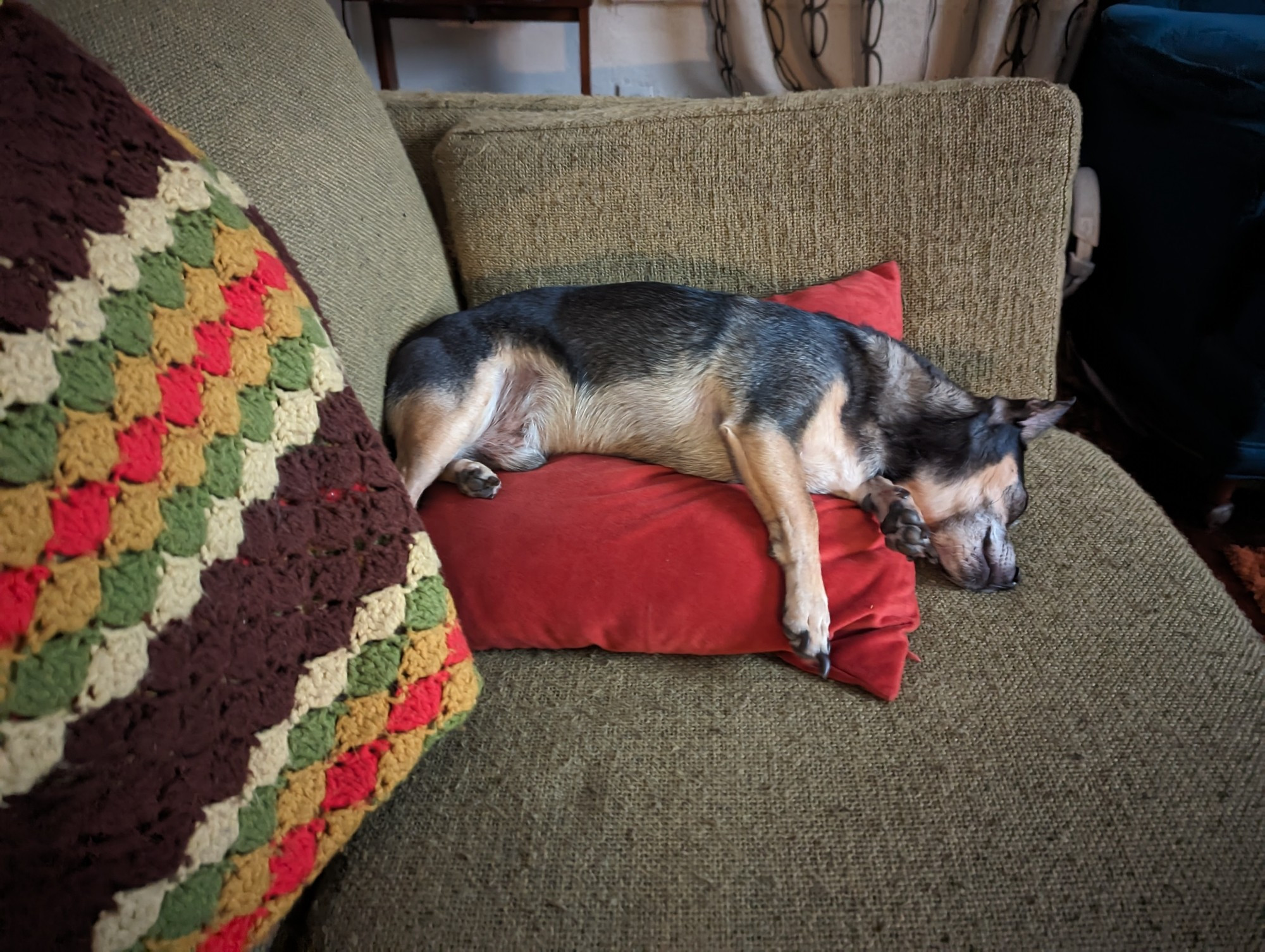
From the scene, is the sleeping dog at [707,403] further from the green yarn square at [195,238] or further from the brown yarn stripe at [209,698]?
the green yarn square at [195,238]

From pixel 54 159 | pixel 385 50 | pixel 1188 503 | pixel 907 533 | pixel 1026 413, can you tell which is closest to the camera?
pixel 54 159

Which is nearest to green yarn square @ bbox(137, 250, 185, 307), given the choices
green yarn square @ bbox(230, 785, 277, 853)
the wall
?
green yarn square @ bbox(230, 785, 277, 853)

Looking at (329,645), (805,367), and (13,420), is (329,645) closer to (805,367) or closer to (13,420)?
(13,420)

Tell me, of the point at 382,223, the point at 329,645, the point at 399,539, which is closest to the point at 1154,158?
the point at 382,223

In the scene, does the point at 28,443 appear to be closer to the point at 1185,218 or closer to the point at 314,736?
the point at 314,736

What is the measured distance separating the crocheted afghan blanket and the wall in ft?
9.93

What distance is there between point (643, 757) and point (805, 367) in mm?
991

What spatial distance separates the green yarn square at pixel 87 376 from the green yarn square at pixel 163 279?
0.33ft

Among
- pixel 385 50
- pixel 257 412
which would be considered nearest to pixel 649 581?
pixel 257 412

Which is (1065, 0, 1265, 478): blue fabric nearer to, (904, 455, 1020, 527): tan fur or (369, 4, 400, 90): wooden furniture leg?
(904, 455, 1020, 527): tan fur

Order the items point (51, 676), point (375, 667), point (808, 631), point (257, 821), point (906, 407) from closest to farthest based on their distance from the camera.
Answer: point (51, 676) → point (257, 821) → point (375, 667) → point (808, 631) → point (906, 407)

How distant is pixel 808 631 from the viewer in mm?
1386

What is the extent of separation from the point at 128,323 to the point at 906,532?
1.43 meters

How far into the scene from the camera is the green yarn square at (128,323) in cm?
86
